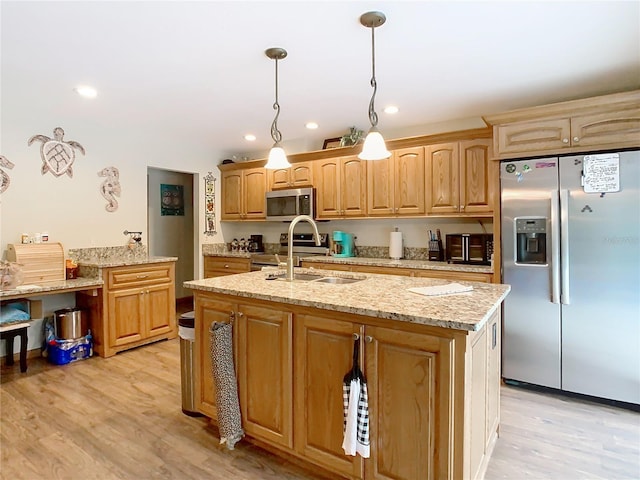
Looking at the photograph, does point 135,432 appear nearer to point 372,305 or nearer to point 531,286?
point 372,305

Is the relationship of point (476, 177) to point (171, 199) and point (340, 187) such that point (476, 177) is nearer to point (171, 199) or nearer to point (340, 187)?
point (340, 187)

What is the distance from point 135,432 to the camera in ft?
7.57

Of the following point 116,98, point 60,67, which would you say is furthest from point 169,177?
point 60,67

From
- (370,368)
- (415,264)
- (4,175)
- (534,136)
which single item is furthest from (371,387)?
(4,175)

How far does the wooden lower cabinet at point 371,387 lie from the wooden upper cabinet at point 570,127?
162 centimetres

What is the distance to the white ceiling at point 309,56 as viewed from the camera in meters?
1.97

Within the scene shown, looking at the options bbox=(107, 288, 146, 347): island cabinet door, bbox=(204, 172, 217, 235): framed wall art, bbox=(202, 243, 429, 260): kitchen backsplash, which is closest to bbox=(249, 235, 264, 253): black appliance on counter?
bbox=(202, 243, 429, 260): kitchen backsplash

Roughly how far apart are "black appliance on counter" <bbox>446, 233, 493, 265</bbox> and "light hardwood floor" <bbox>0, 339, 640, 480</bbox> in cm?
121

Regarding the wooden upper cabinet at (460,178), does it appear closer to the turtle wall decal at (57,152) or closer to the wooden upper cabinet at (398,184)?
the wooden upper cabinet at (398,184)

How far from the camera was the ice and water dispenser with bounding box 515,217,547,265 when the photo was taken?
288 cm

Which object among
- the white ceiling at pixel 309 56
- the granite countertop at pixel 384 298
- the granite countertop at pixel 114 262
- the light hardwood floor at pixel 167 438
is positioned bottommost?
the light hardwood floor at pixel 167 438

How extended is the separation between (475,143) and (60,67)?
348 centimetres

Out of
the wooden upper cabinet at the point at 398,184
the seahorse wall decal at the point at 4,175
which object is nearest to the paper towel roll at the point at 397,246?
the wooden upper cabinet at the point at 398,184

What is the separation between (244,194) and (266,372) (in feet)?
12.0
